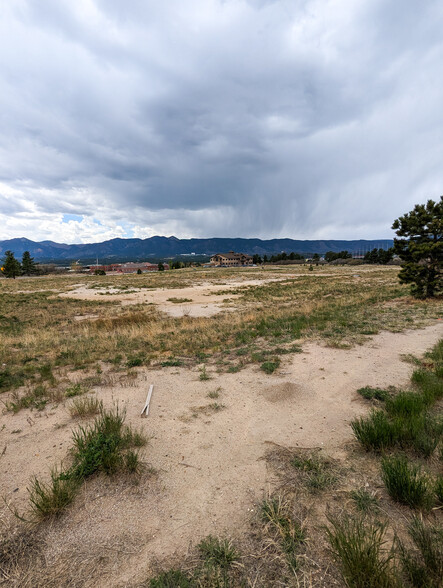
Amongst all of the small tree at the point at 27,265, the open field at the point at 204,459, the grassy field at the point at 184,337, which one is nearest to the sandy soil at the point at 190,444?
the open field at the point at 204,459

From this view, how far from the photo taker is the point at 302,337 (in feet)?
39.0

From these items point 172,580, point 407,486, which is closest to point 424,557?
point 407,486

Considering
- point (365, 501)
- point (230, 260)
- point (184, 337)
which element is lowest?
point (184, 337)

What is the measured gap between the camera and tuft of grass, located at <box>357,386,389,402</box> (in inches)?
245

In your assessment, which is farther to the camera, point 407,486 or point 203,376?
point 203,376

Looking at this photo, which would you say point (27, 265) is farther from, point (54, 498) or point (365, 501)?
point (365, 501)

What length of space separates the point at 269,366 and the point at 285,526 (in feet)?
18.1

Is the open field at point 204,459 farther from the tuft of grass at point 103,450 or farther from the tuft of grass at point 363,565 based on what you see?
→ the tuft of grass at point 363,565

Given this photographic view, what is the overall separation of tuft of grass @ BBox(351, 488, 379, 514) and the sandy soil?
964mm

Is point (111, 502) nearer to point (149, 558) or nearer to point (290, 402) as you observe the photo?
point (149, 558)

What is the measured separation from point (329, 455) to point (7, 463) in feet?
17.6

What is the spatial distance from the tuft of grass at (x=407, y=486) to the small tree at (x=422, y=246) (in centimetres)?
2006

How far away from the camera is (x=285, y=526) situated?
9.94 ft

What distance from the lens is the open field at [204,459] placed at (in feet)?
9.09
